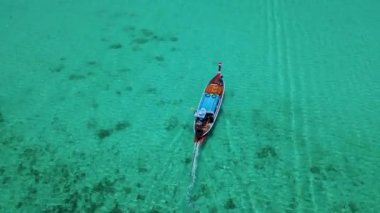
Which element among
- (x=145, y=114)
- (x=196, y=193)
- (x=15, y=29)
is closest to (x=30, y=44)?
(x=15, y=29)

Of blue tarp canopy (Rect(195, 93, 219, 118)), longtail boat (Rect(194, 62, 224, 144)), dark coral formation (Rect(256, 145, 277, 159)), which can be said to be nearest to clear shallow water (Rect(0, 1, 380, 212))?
dark coral formation (Rect(256, 145, 277, 159))

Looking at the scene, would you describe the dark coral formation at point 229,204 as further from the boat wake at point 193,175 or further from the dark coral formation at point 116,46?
the dark coral formation at point 116,46

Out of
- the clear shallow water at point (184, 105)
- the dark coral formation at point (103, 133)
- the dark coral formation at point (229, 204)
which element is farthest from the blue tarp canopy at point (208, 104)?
the dark coral formation at point (103, 133)

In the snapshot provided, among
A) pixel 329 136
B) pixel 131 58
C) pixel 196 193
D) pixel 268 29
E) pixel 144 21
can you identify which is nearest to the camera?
pixel 196 193

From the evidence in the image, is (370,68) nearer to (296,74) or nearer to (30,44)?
(296,74)

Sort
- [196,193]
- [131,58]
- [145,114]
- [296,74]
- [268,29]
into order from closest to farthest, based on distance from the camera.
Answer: [196,193]
[145,114]
[296,74]
[131,58]
[268,29]

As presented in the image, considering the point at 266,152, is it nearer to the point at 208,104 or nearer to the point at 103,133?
the point at 208,104

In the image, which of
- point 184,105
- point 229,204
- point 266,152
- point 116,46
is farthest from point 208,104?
point 116,46
